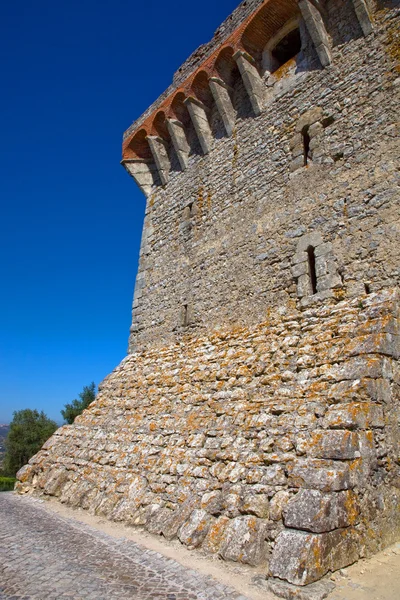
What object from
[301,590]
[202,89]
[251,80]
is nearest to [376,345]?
[301,590]

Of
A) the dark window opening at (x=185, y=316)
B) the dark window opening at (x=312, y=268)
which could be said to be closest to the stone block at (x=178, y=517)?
the dark window opening at (x=312, y=268)

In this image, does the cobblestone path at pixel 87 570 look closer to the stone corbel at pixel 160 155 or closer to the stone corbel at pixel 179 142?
the stone corbel at pixel 179 142

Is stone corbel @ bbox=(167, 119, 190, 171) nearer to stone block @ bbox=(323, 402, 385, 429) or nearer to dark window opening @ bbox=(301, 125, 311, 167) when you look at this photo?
dark window opening @ bbox=(301, 125, 311, 167)

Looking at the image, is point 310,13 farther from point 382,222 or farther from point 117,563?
point 117,563

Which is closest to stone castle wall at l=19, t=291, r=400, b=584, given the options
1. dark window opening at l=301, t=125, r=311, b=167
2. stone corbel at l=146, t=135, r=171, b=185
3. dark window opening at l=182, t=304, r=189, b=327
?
dark window opening at l=182, t=304, r=189, b=327

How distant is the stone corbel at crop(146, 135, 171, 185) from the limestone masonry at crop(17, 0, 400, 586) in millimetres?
37

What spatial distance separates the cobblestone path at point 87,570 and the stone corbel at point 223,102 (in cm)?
801

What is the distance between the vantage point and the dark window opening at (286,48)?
844cm

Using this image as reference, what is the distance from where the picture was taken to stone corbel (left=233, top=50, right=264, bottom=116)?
823 cm

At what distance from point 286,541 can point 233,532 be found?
0.76m

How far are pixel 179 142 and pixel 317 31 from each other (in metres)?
4.03

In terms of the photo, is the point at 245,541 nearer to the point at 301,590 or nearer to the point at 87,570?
the point at 301,590

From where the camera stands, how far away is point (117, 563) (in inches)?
155

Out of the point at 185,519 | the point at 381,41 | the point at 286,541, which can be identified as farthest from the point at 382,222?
the point at 185,519
